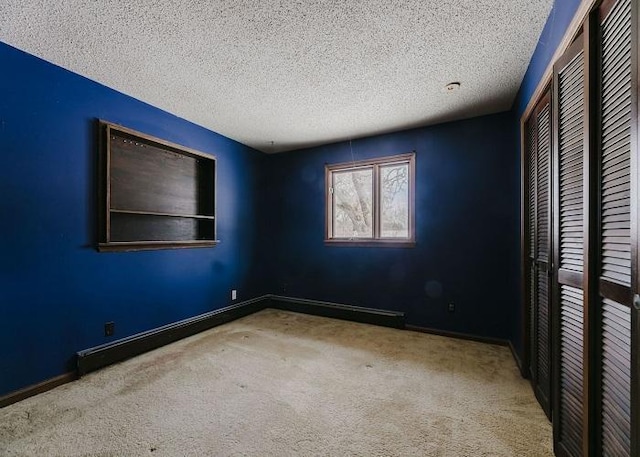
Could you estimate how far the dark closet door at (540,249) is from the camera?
5.93 ft

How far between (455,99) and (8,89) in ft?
12.1

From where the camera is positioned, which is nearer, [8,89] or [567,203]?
[567,203]

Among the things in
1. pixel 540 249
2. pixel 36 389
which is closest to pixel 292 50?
pixel 540 249

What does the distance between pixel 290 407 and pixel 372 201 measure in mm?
2722

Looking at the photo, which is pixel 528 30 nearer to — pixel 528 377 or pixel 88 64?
pixel 528 377

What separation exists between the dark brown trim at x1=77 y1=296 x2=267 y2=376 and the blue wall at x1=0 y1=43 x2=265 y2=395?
0.08 m

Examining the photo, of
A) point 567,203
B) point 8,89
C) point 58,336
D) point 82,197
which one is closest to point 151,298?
point 58,336

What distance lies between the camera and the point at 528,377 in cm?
232

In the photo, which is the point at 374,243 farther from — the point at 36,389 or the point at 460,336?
the point at 36,389

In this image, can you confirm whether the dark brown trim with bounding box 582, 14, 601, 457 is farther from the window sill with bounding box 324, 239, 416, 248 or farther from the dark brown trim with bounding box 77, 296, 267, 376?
the dark brown trim with bounding box 77, 296, 267, 376

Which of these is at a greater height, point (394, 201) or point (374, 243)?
point (394, 201)

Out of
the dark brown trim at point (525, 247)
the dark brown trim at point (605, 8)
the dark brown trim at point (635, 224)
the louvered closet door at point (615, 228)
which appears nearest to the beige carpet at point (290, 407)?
the dark brown trim at point (525, 247)

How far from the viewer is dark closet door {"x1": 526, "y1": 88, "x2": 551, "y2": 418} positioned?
181cm

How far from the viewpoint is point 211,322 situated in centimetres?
363
